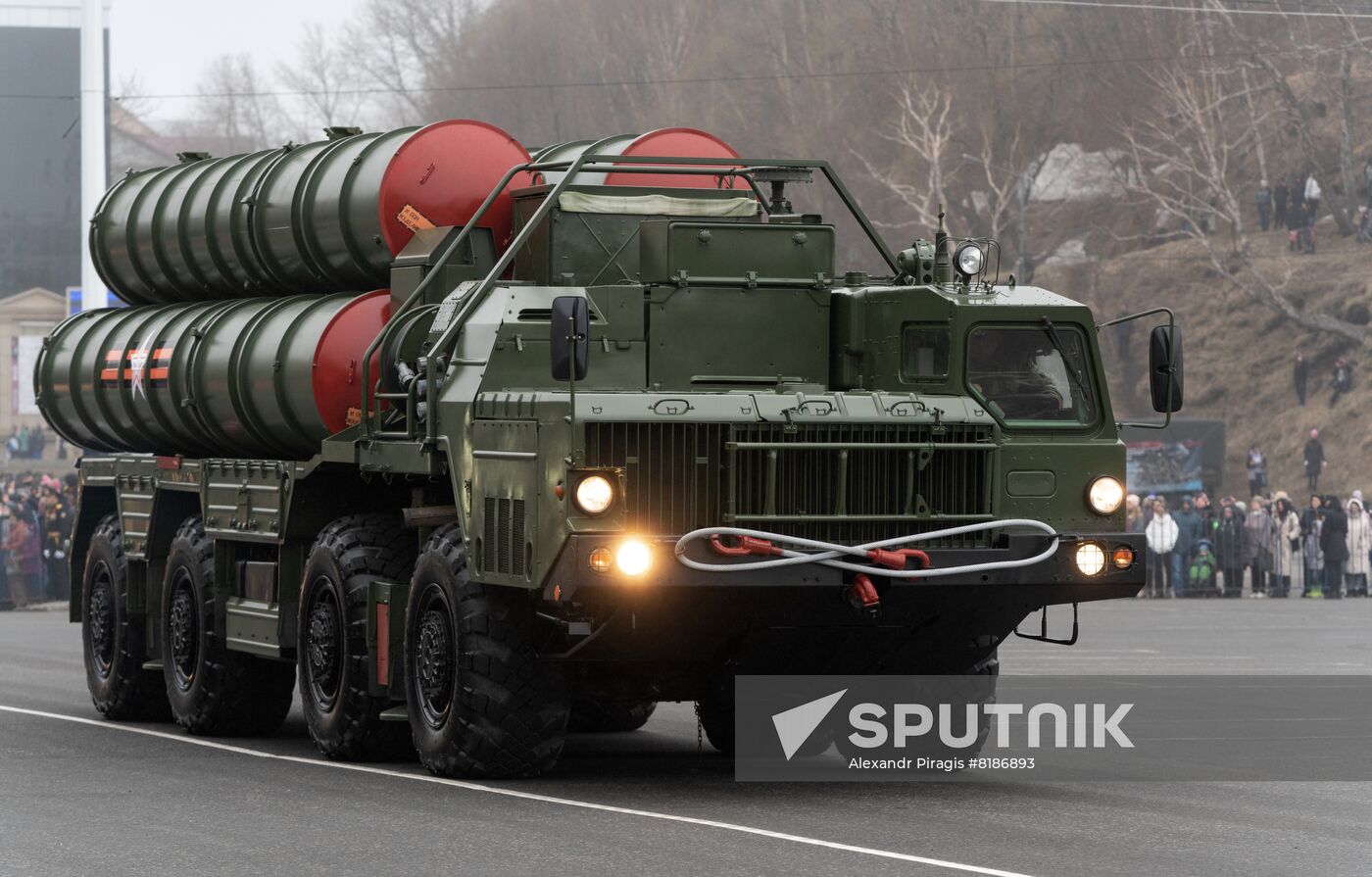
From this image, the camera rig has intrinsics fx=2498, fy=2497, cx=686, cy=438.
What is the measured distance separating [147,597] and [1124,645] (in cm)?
1149

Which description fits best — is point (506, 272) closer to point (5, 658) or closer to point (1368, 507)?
point (5, 658)

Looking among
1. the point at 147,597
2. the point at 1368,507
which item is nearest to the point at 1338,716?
the point at 147,597

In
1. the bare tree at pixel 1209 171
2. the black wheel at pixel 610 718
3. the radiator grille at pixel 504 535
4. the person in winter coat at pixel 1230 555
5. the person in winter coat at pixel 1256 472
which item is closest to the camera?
the radiator grille at pixel 504 535

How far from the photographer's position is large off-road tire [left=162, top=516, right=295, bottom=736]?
16906 millimetres

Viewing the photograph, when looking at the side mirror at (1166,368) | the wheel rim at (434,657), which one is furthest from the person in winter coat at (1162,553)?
the wheel rim at (434,657)

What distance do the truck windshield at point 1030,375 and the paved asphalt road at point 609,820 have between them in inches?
77.8

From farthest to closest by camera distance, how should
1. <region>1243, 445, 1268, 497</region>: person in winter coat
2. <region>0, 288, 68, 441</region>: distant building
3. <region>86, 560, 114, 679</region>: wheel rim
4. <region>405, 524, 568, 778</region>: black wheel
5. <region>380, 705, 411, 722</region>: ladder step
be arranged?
<region>0, 288, 68, 441</region>: distant building
<region>1243, 445, 1268, 497</region>: person in winter coat
<region>86, 560, 114, 679</region>: wheel rim
<region>380, 705, 411, 722</region>: ladder step
<region>405, 524, 568, 778</region>: black wheel

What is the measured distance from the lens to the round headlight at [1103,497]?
1288 cm

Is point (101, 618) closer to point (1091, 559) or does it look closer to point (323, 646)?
point (323, 646)

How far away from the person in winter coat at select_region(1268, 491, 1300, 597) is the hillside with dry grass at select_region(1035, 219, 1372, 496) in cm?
1672

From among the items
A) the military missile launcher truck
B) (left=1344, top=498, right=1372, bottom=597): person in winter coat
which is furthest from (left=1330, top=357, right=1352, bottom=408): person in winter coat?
the military missile launcher truck

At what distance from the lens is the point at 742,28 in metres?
72.8

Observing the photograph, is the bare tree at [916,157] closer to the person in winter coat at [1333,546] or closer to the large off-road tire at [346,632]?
the person in winter coat at [1333,546]

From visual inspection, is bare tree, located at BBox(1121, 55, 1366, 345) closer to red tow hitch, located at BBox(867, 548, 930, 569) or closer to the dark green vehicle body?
the dark green vehicle body
